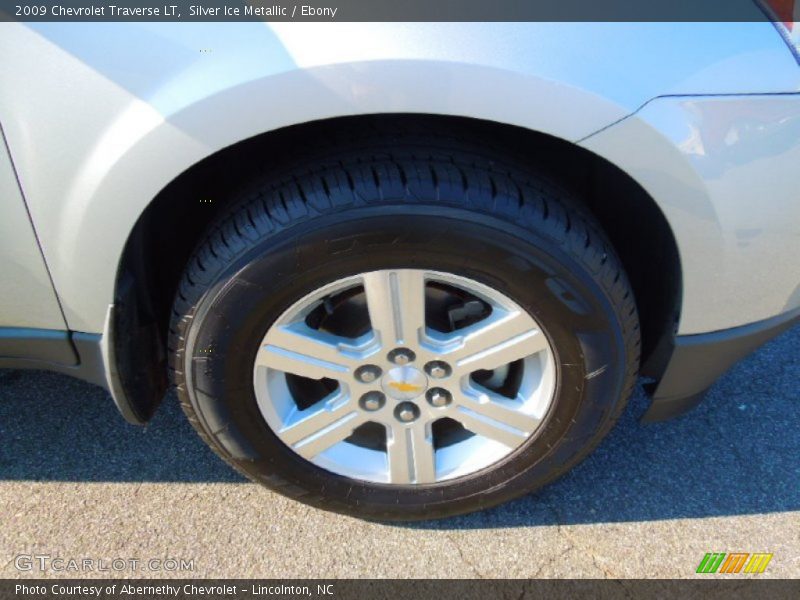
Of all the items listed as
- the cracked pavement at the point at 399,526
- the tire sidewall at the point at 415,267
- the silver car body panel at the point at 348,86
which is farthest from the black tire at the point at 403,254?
the cracked pavement at the point at 399,526

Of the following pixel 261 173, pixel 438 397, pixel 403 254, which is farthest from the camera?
pixel 438 397

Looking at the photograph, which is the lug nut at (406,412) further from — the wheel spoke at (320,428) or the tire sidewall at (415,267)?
the tire sidewall at (415,267)

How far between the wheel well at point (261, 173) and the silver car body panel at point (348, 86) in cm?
18

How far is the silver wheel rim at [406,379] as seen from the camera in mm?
1574

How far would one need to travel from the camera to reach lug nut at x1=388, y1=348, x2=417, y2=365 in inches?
64.4

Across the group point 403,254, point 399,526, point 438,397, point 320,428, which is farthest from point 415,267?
point 399,526

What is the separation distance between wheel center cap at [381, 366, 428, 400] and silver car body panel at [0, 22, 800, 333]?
0.61m

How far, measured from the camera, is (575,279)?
1.49 metres

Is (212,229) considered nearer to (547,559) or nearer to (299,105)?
(299,105)

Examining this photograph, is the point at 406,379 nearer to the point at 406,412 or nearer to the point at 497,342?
the point at 406,412

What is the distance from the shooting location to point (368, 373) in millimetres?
1670

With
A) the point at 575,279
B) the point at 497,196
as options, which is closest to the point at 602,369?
the point at 575,279

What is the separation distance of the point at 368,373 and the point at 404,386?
0.30 ft

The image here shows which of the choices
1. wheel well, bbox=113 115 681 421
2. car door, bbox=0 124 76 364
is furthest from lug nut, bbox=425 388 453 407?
car door, bbox=0 124 76 364
